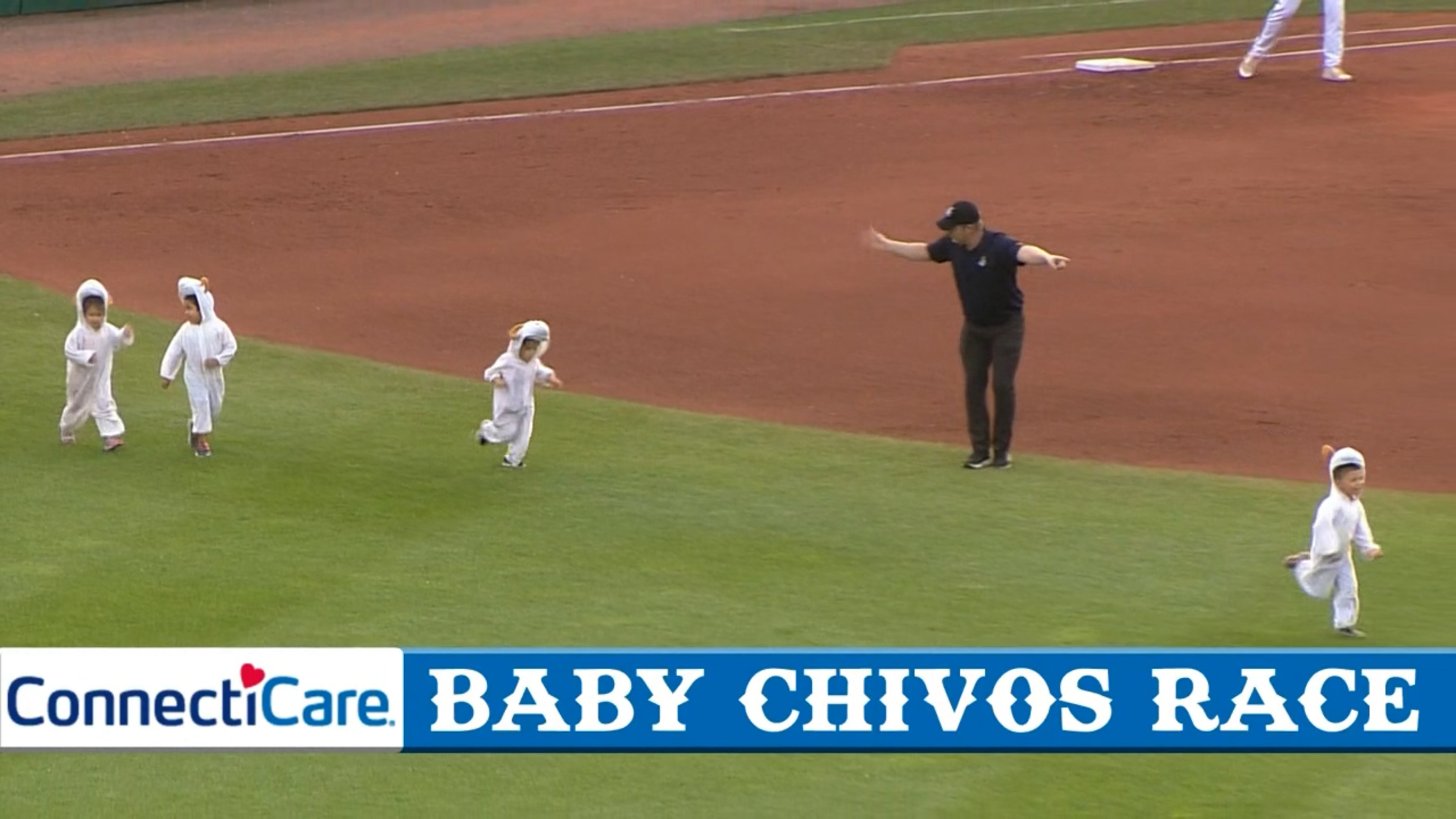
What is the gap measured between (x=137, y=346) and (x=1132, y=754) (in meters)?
10.5

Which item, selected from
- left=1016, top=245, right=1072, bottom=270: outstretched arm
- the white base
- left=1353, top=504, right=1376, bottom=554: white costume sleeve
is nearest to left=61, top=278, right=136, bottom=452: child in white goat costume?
left=1016, top=245, right=1072, bottom=270: outstretched arm

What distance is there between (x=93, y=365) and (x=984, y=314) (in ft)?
20.2

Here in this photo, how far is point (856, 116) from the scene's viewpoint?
1006 inches

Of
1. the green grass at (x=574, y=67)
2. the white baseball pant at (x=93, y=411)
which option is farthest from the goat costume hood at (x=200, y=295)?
the green grass at (x=574, y=67)

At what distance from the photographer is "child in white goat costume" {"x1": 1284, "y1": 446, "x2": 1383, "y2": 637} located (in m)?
10.9

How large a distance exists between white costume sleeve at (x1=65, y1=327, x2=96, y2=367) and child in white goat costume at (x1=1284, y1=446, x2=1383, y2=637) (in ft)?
26.9

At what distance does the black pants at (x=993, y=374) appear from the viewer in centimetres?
1452

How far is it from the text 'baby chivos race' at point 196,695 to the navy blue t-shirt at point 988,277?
7.35 m

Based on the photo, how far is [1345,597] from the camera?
36.7 feet

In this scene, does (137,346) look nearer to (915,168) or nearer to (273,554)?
(273,554)

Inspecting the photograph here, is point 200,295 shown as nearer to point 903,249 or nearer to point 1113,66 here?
point 903,249

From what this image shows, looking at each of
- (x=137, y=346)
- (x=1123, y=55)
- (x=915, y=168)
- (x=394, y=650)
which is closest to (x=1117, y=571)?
(x=394, y=650)

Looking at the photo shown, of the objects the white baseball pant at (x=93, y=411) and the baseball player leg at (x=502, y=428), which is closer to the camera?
the baseball player leg at (x=502, y=428)

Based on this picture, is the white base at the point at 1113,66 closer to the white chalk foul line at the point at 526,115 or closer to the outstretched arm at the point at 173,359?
the white chalk foul line at the point at 526,115
